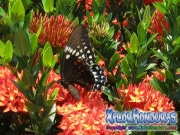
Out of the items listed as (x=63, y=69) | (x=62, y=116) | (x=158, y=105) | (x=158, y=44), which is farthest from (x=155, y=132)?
(x=158, y=44)

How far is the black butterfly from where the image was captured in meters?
2.14

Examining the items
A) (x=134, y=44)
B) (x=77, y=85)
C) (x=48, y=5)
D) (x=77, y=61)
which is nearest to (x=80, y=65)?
(x=77, y=61)

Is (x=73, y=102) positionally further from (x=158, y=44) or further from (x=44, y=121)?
(x=158, y=44)

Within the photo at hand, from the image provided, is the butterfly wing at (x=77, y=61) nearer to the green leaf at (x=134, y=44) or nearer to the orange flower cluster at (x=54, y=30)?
the orange flower cluster at (x=54, y=30)

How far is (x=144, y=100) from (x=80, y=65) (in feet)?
1.75

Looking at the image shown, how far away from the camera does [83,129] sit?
71.1 inches

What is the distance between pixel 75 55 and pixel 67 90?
0.26m

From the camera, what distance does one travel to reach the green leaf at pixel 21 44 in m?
1.67

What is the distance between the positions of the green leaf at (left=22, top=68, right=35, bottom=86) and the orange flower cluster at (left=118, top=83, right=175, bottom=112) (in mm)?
413

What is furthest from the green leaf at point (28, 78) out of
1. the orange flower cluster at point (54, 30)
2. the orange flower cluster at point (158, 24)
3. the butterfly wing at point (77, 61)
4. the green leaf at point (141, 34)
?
the orange flower cluster at point (158, 24)

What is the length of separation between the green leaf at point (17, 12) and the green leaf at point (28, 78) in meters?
0.26

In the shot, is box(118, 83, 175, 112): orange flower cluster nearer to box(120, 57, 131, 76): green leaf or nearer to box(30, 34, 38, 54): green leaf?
box(120, 57, 131, 76): green leaf

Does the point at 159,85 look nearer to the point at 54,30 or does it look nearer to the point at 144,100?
the point at 144,100

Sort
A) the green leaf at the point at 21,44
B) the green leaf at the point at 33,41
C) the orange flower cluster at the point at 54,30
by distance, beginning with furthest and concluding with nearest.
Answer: the orange flower cluster at the point at 54,30
the green leaf at the point at 33,41
the green leaf at the point at 21,44
